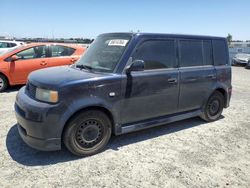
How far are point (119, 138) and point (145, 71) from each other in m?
1.34

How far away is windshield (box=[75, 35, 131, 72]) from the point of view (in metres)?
4.02

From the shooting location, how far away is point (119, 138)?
4.51 metres

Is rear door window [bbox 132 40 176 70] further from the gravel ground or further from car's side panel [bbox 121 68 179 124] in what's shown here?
the gravel ground

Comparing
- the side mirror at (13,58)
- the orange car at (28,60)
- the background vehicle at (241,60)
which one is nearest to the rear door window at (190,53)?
the orange car at (28,60)

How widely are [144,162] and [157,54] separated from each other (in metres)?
1.89

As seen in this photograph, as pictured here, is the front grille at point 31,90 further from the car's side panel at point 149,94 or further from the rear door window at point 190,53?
the rear door window at point 190,53

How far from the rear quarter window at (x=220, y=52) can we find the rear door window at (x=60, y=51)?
5.09 metres

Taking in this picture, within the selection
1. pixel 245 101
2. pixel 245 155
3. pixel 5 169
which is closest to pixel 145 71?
pixel 245 155

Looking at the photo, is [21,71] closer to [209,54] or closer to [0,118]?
[0,118]

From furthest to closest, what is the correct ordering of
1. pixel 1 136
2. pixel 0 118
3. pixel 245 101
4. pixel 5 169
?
pixel 245 101 < pixel 0 118 < pixel 1 136 < pixel 5 169

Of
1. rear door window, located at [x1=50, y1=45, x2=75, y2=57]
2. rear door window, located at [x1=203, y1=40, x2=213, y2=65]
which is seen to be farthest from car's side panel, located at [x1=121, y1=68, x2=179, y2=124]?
rear door window, located at [x1=50, y1=45, x2=75, y2=57]

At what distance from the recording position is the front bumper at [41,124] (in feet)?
11.0

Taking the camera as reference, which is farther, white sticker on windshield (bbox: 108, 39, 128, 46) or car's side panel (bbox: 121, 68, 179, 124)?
white sticker on windshield (bbox: 108, 39, 128, 46)

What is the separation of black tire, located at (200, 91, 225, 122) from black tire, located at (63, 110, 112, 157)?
8.52ft
